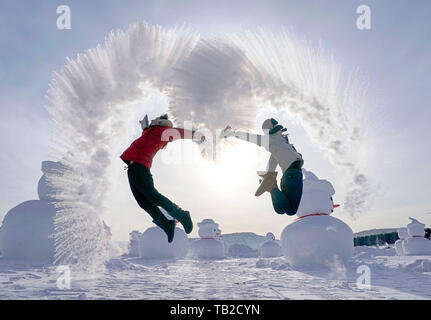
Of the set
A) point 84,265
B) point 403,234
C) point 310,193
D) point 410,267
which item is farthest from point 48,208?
point 403,234

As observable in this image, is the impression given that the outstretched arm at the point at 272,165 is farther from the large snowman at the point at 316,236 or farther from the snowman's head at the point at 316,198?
the snowman's head at the point at 316,198

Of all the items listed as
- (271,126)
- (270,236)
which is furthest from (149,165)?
(270,236)

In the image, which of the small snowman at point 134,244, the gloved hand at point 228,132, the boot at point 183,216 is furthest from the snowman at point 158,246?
the gloved hand at point 228,132

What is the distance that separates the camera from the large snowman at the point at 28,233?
1230 centimetres

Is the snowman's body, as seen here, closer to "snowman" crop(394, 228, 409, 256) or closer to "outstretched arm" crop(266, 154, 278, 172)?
"outstretched arm" crop(266, 154, 278, 172)

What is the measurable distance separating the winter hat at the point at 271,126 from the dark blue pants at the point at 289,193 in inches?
24.4

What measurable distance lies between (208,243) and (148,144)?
1915 centimetres

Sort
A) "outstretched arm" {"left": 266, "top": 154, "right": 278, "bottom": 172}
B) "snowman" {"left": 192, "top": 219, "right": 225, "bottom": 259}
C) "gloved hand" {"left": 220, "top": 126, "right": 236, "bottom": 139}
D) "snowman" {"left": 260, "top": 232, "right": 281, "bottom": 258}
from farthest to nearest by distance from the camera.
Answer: "snowman" {"left": 260, "top": 232, "right": 281, "bottom": 258}
"snowman" {"left": 192, "top": 219, "right": 225, "bottom": 259}
"outstretched arm" {"left": 266, "top": 154, "right": 278, "bottom": 172}
"gloved hand" {"left": 220, "top": 126, "right": 236, "bottom": 139}

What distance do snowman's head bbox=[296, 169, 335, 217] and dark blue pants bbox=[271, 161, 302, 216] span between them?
24.4 feet

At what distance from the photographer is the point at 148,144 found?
13.9 ft

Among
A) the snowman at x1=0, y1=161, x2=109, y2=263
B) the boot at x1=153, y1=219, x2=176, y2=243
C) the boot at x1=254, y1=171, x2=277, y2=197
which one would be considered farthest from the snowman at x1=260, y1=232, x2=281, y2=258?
the boot at x1=153, y1=219, x2=176, y2=243

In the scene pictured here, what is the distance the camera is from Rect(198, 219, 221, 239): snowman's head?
22.5 metres

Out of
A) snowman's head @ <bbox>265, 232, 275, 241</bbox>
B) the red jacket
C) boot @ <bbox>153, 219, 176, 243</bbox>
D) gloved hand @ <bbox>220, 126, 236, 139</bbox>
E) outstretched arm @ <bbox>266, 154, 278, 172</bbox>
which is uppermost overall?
gloved hand @ <bbox>220, 126, 236, 139</bbox>
